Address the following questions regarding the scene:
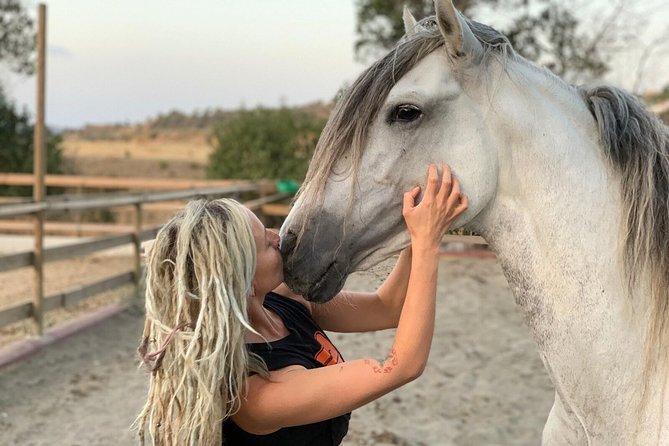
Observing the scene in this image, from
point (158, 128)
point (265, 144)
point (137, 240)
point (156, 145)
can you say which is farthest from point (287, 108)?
point (158, 128)

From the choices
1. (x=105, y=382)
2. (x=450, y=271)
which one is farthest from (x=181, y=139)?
(x=105, y=382)

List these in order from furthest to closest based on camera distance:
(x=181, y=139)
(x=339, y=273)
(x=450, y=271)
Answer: (x=181, y=139) < (x=450, y=271) < (x=339, y=273)

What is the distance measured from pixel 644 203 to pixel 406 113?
523mm

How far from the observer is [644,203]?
1.32 m

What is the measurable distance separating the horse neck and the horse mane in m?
0.02

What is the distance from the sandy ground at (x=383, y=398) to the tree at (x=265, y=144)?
6.14m

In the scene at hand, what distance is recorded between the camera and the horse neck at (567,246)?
4.38 feet

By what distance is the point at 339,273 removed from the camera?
143 centimetres

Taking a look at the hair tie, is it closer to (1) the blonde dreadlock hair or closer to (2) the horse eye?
(1) the blonde dreadlock hair

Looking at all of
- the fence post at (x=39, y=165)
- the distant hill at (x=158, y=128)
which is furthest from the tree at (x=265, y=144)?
the distant hill at (x=158, y=128)

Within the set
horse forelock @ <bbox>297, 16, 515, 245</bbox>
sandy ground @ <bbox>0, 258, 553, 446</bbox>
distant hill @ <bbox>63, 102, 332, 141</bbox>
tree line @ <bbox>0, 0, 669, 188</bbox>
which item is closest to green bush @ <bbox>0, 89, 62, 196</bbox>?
tree line @ <bbox>0, 0, 669, 188</bbox>

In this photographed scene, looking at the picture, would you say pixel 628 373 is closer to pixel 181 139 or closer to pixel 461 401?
pixel 461 401

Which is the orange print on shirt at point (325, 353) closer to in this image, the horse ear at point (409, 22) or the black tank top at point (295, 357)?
the black tank top at point (295, 357)

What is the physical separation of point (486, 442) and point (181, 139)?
39374mm
